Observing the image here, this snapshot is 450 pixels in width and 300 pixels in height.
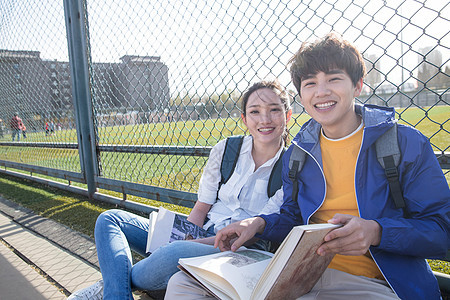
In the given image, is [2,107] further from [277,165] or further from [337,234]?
[337,234]

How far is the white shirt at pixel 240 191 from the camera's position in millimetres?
2023

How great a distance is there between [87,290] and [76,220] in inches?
87.3

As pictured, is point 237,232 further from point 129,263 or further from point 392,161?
point 392,161

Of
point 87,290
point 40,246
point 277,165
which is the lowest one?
point 40,246

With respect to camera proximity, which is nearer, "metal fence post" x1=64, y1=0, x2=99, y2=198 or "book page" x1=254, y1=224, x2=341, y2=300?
"book page" x1=254, y1=224, x2=341, y2=300

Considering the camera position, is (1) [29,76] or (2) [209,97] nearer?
(2) [209,97]

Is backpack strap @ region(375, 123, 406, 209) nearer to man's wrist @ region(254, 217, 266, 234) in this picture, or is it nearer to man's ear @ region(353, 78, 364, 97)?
man's ear @ region(353, 78, 364, 97)

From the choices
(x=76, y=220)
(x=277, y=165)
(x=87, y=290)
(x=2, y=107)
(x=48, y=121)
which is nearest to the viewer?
(x=87, y=290)

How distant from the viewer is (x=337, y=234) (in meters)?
1.09

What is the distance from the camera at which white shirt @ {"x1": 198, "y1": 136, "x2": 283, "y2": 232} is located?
79.7 inches

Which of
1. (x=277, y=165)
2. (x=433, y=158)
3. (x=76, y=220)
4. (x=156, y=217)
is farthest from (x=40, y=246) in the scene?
(x=433, y=158)

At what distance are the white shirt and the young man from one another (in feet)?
Answer: 0.76

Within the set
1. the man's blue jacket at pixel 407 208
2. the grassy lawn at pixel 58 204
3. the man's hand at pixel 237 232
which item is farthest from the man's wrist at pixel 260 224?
the grassy lawn at pixel 58 204

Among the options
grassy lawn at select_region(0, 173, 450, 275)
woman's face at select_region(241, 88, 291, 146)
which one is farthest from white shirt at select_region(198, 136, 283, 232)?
grassy lawn at select_region(0, 173, 450, 275)
